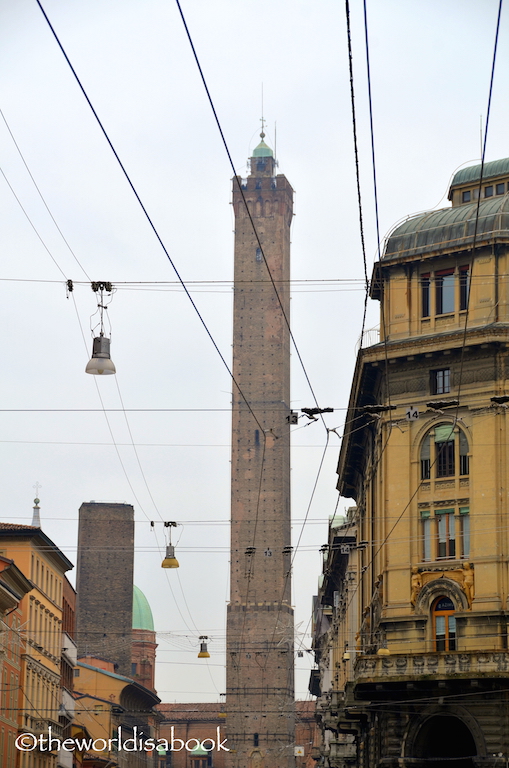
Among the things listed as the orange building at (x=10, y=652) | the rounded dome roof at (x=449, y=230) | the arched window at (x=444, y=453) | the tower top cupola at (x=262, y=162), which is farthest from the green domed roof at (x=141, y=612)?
the arched window at (x=444, y=453)

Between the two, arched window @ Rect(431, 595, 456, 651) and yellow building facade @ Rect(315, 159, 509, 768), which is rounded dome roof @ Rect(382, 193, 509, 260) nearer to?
yellow building facade @ Rect(315, 159, 509, 768)

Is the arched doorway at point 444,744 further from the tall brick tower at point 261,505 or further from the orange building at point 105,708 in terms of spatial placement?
the tall brick tower at point 261,505

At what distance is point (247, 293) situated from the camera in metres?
124

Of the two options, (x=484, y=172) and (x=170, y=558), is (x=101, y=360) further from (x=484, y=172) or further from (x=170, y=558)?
(x=484, y=172)

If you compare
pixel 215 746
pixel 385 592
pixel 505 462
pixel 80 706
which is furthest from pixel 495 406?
pixel 215 746

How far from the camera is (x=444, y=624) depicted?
136 ft

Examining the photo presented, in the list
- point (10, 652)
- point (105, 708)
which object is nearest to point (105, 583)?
point (105, 708)

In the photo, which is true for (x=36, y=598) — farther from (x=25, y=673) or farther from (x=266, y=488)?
(x=266, y=488)

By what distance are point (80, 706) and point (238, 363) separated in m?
36.2

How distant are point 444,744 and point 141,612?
106165mm

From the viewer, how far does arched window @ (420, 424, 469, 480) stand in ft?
139

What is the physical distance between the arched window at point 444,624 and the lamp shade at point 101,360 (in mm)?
18653

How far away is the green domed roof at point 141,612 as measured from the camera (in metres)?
145

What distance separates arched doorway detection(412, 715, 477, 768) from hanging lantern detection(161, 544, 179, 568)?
26.9 ft
